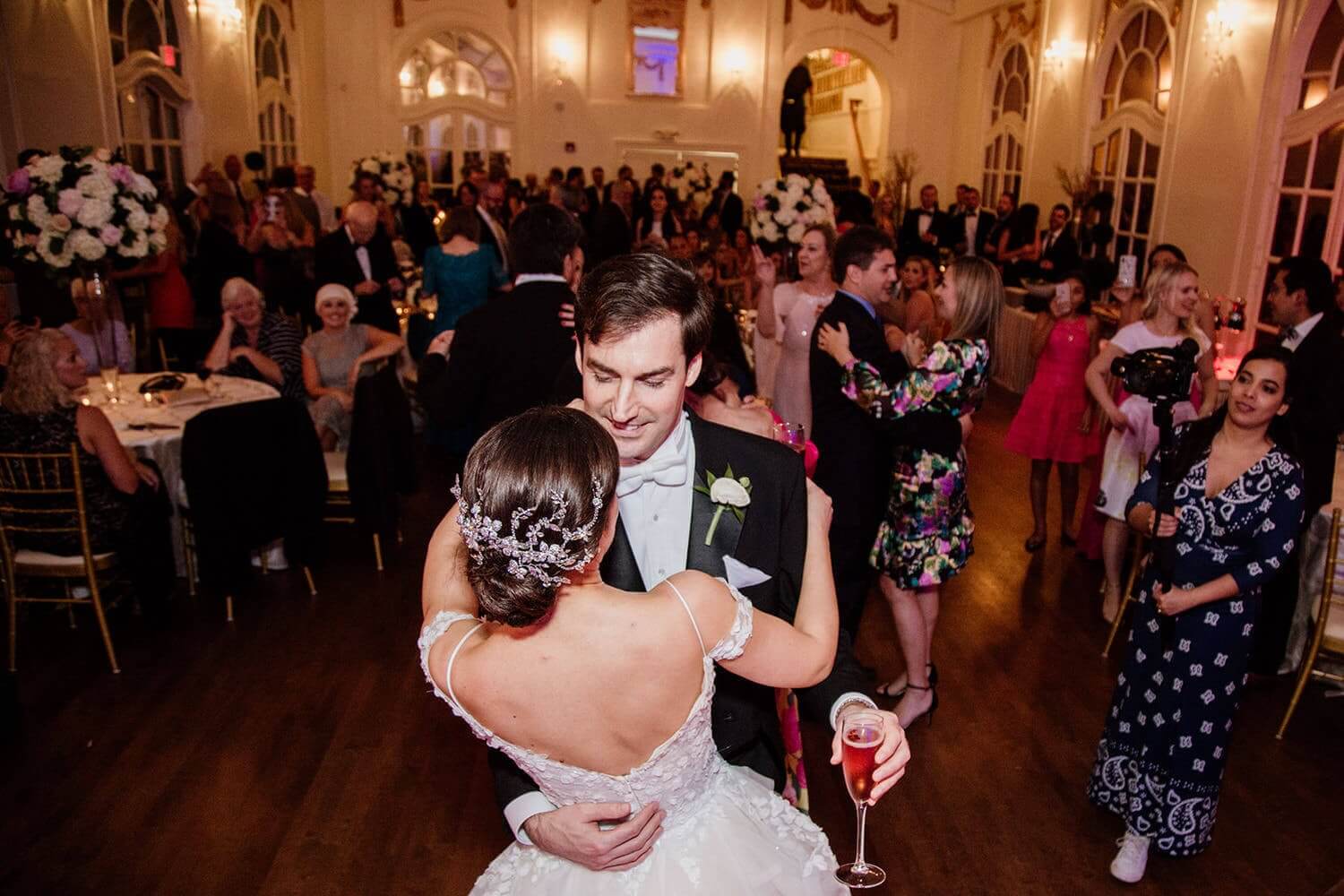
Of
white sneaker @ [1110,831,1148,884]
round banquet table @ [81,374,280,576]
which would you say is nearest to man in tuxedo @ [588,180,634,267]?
round banquet table @ [81,374,280,576]

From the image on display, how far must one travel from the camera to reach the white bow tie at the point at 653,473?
62.6 inches

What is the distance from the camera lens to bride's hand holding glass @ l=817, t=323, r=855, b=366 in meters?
3.39

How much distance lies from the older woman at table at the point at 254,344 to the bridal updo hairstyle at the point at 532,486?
4.27 m

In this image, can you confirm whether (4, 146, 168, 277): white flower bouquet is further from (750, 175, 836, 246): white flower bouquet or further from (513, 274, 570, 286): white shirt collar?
(750, 175, 836, 246): white flower bouquet

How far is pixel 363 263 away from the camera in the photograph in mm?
6477

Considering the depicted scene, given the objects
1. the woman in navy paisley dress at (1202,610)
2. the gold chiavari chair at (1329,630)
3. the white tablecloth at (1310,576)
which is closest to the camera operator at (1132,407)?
the white tablecloth at (1310,576)

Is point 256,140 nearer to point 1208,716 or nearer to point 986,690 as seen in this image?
point 986,690

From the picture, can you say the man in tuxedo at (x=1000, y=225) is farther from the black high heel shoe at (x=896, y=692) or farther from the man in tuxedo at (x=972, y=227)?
the black high heel shoe at (x=896, y=692)

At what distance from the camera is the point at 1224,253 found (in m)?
7.44

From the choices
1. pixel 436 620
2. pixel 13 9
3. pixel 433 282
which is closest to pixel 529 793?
pixel 436 620

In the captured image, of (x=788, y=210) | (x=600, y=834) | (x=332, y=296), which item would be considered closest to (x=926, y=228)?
(x=788, y=210)

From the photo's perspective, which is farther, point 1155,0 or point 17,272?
point 1155,0

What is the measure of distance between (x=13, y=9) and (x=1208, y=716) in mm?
7858

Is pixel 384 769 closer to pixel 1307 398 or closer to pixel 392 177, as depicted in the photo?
pixel 1307 398
